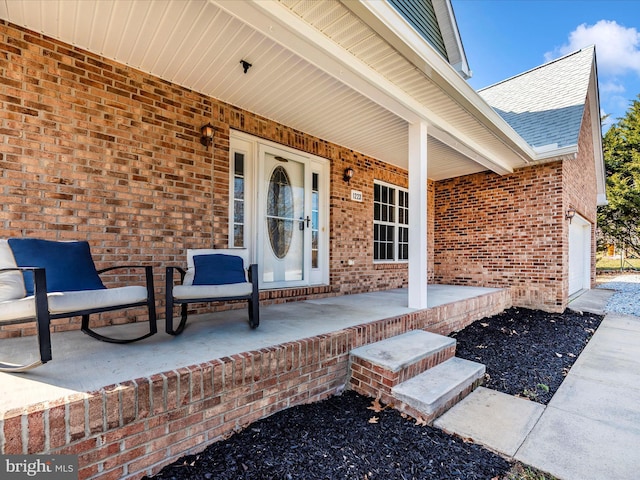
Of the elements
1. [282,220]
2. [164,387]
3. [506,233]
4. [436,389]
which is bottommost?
[436,389]

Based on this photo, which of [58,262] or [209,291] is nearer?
[58,262]

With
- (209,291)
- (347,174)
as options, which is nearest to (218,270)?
(209,291)

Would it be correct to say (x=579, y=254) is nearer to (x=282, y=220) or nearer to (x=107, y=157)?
(x=282, y=220)

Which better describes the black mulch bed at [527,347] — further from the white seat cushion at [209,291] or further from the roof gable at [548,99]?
the roof gable at [548,99]

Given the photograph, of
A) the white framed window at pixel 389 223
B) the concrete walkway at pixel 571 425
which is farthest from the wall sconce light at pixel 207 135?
the concrete walkway at pixel 571 425

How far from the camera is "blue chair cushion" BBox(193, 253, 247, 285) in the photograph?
9.74ft

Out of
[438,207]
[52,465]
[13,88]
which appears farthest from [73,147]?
[438,207]

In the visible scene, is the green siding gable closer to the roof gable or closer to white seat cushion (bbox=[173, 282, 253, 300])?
the roof gable

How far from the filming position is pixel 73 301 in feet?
6.48

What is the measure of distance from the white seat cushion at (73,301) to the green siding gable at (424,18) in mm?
5803

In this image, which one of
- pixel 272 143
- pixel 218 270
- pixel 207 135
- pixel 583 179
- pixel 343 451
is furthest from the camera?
pixel 583 179

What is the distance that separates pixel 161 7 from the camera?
2.39 m

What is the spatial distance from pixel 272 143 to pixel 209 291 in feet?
8.25

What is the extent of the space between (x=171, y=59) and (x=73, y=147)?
121cm
